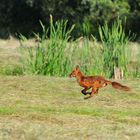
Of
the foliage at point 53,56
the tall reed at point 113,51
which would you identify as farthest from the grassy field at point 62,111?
the tall reed at point 113,51

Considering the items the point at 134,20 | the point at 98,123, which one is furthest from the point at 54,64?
the point at 134,20

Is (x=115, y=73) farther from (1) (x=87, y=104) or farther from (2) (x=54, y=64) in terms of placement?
(1) (x=87, y=104)

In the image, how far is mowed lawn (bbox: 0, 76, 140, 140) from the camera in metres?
7.19

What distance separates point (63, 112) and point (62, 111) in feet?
0.29

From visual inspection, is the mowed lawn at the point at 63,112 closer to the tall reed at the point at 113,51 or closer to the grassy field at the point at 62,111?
the grassy field at the point at 62,111

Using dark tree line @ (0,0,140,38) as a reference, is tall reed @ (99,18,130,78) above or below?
below

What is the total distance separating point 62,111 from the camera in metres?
8.39

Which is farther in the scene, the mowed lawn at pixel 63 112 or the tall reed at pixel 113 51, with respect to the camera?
the tall reed at pixel 113 51

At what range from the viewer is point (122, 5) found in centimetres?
2367

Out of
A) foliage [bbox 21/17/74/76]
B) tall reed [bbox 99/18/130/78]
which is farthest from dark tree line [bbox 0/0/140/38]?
foliage [bbox 21/17/74/76]

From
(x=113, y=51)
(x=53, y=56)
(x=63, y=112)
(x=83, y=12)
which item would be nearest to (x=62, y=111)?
(x=63, y=112)

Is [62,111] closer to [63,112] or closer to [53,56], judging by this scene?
[63,112]

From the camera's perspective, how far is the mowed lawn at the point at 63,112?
7.19 m

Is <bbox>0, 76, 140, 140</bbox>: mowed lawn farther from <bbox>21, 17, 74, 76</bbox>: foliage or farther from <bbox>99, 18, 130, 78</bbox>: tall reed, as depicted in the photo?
<bbox>99, 18, 130, 78</bbox>: tall reed
